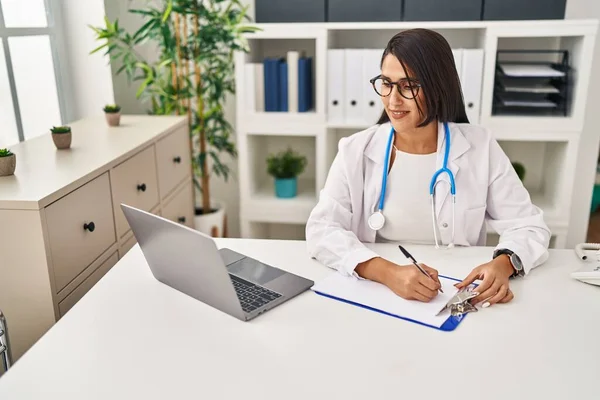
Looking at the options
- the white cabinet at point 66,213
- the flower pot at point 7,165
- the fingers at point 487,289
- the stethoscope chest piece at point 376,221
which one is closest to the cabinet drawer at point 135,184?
the white cabinet at point 66,213

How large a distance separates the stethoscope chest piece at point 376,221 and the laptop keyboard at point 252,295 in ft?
1.42

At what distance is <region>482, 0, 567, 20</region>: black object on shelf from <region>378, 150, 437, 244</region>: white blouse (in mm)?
1351

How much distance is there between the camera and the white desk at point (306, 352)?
972 mm

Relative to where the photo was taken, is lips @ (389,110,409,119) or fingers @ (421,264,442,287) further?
lips @ (389,110,409,119)

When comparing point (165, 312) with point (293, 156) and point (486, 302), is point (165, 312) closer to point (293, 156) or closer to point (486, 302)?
point (486, 302)

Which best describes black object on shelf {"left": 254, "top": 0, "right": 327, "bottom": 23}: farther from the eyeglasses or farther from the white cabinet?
the eyeglasses

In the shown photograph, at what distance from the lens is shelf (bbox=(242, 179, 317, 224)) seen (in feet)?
9.89

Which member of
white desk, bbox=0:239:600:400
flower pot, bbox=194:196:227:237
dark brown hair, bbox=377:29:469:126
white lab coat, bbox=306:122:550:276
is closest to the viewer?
white desk, bbox=0:239:600:400

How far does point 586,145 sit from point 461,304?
82.7 inches

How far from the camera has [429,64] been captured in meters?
1.50

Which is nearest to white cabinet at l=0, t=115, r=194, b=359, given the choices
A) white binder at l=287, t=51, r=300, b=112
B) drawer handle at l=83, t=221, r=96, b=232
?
drawer handle at l=83, t=221, r=96, b=232

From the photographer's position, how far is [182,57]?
2807mm

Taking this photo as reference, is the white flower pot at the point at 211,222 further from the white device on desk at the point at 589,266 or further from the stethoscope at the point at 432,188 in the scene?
the white device on desk at the point at 589,266

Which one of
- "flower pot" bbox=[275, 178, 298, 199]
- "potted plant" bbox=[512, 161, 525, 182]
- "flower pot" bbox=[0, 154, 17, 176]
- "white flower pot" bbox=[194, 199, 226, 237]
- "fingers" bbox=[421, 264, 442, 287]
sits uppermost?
"flower pot" bbox=[0, 154, 17, 176]
